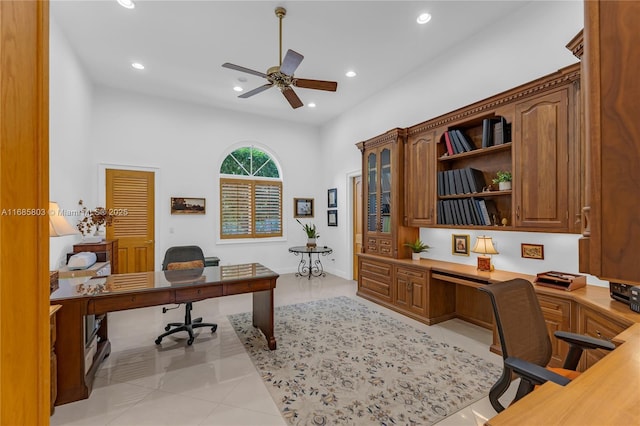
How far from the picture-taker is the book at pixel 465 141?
3.47 metres

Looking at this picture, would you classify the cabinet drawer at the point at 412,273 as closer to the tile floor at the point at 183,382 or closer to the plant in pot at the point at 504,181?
the tile floor at the point at 183,382

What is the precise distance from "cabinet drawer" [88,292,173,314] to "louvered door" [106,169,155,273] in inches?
133

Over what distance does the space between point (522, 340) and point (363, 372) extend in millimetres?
1376

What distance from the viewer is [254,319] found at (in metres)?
3.46

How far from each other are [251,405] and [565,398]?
1.96 metres

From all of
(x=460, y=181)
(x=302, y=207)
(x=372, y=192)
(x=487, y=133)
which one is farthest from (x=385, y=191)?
(x=302, y=207)

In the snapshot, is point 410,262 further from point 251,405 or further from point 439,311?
point 251,405

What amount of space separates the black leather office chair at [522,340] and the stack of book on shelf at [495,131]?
198cm

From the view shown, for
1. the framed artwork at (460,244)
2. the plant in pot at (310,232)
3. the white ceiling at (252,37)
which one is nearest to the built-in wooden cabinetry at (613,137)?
the white ceiling at (252,37)

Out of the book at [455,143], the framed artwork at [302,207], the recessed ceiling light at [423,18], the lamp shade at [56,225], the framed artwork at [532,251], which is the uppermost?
the recessed ceiling light at [423,18]

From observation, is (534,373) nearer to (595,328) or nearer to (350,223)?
(595,328)

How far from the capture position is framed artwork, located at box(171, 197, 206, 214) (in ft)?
18.1

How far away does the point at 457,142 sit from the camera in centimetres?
355

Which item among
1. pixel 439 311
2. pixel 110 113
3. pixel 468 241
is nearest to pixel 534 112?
pixel 468 241
